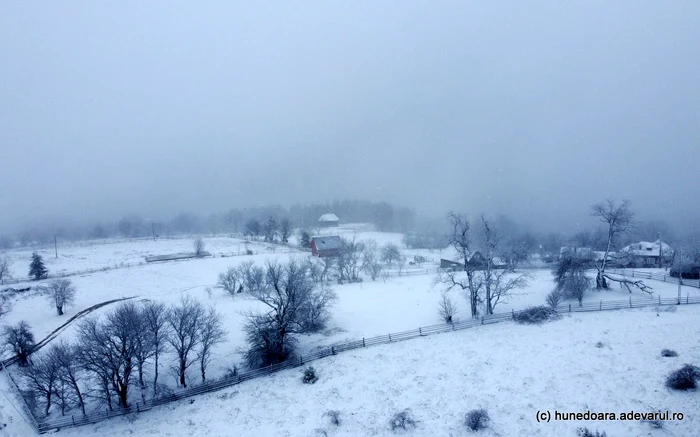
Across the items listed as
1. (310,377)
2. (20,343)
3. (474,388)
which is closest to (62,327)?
(20,343)

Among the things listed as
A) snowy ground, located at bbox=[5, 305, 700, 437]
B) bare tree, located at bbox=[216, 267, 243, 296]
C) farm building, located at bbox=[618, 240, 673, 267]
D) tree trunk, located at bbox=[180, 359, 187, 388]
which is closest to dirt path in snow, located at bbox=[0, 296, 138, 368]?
snowy ground, located at bbox=[5, 305, 700, 437]

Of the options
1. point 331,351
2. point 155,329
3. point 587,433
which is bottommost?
point 331,351

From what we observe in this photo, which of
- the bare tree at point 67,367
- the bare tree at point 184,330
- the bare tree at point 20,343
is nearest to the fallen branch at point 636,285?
the bare tree at point 184,330

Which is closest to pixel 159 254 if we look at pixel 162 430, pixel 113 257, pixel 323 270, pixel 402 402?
pixel 113 257

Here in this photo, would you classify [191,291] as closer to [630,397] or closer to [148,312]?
[148,312]

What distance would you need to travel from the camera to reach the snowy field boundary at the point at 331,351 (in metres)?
19.8

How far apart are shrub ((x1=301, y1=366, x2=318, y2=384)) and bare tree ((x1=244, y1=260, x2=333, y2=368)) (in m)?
3.48

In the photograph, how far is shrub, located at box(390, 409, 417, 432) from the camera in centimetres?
1633

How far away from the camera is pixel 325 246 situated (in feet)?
201

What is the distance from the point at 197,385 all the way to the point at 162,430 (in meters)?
4.01

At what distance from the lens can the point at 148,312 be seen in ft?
75.0

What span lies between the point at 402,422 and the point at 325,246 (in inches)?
1793

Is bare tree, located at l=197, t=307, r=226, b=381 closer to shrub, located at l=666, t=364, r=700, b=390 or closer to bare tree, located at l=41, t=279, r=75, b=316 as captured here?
bare tree, located at l=41, t=279, r=75, b=316

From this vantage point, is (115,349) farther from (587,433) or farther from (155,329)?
(587,433)
